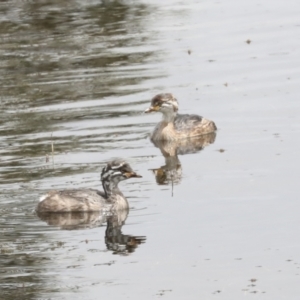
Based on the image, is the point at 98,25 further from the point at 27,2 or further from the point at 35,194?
the point at 35,194

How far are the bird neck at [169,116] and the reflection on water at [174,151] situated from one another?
0.42m

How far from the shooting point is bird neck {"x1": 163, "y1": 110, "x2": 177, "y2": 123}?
22.7m

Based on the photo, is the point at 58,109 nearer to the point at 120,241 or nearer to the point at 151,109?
the point at 151,109

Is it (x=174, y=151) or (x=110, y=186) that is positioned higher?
(x=110, y=186)

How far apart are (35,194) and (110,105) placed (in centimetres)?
598

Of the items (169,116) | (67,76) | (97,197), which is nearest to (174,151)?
(169,116)

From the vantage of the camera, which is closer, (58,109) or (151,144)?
(151,144)

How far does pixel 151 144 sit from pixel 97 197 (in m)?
4.11

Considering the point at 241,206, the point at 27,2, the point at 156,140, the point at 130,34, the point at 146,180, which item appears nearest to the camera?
the point at 241,206

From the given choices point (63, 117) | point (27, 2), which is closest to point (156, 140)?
point (63, 117)

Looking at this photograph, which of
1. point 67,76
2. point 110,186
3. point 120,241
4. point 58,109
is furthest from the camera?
point 67,76

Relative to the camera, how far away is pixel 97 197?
17688mm

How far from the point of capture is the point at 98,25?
1249 inches

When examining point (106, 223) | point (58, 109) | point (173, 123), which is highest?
point (58, 109)
